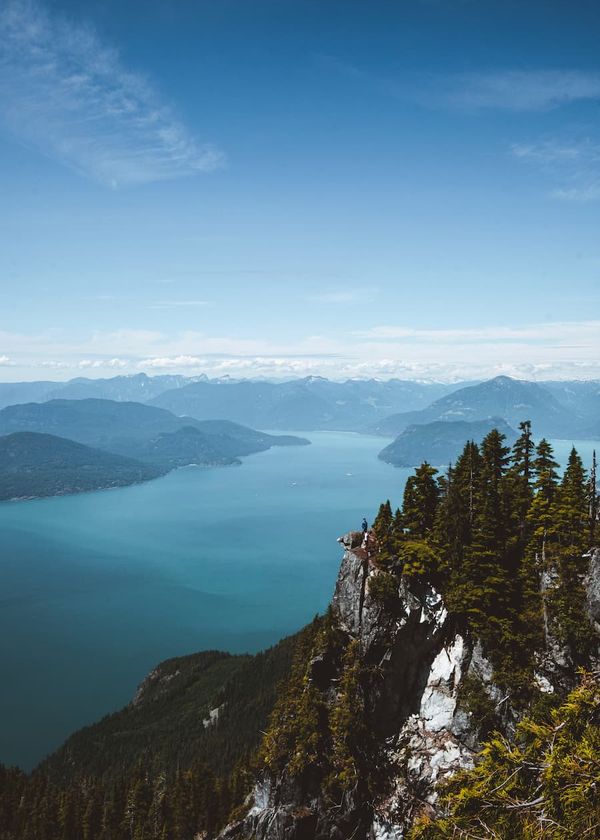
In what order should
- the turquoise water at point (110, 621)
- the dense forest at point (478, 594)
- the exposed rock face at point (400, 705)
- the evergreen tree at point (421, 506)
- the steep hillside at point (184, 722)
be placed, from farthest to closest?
1. the turquoise water at point (110, 621)
2. the steep hillside at point (184, 722)
3. the evergreen tree at point (421, 506)
4. the exposed rock face at point (400, 705)
5. the dense forest at point (478, 594)

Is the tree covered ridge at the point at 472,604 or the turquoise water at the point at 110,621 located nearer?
the tree covered ridge at the point at 472,604

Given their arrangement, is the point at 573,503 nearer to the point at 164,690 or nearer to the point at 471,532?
the point at 471,532

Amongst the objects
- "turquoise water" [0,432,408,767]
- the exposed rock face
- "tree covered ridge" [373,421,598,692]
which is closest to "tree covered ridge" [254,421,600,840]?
"tree covered ridge" [373,421,598,692]

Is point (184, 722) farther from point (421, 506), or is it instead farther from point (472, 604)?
point (472, 604)

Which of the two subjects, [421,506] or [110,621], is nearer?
[421,506]

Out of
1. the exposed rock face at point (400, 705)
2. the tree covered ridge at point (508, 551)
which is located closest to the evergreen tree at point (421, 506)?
the tree covered ridge at point (508, 551)

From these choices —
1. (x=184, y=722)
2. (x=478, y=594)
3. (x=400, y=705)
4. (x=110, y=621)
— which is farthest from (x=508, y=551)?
(x=110, y=621)

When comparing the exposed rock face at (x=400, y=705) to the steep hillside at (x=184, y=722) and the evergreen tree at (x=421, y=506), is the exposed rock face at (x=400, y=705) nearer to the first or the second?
the evergreen tree at (x=421, y=506)

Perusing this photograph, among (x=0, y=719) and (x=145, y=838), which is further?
(x=0, y=719)

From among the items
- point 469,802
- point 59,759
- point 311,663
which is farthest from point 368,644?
point 59,759
